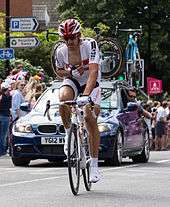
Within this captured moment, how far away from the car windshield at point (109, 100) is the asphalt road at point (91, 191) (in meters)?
1.99

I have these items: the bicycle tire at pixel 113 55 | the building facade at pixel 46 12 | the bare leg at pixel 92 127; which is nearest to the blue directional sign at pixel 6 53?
the bicycle tire at pixel 113 55

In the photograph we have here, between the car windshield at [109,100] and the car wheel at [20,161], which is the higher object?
the car windshield at [109,100]

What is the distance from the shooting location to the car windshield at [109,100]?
55.7 ft

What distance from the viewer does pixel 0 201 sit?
31.6ft

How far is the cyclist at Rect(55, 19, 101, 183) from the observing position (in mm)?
10594

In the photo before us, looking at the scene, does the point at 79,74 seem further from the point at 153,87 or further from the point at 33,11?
the point at 33,11

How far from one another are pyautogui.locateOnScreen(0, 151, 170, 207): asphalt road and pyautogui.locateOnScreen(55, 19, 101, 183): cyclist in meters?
0.54

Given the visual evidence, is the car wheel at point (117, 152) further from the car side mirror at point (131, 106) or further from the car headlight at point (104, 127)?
the car side mirror at point (131, 106)

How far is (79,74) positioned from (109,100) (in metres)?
6.28

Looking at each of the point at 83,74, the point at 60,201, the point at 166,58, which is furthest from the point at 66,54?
the point at 166,58

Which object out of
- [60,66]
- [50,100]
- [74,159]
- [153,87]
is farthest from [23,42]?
[153,87]

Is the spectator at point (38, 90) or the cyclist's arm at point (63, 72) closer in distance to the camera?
the cyclist's arm at point (63, 72)

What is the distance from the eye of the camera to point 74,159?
10.5m

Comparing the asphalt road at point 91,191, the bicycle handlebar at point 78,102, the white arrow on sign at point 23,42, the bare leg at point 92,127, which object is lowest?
the asphalt road at point 91,191
